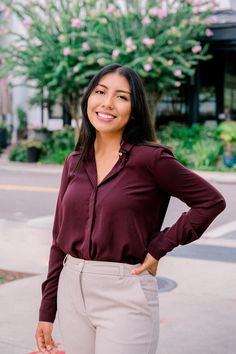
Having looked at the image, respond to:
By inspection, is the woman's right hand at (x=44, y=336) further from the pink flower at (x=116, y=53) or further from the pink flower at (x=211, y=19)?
the pink flower at (x=211, y=19)

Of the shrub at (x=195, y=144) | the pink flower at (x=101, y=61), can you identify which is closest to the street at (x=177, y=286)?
the shrub at (x=195, y=144)

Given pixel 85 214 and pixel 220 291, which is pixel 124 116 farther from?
pixel 220 291

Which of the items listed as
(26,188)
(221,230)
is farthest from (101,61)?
(221,230)

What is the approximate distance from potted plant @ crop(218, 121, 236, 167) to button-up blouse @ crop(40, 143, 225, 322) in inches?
626

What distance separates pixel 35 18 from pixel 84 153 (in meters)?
17.2

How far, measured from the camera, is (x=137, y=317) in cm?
233

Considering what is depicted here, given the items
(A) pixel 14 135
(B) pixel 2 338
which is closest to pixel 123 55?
(A) pixel 14 135

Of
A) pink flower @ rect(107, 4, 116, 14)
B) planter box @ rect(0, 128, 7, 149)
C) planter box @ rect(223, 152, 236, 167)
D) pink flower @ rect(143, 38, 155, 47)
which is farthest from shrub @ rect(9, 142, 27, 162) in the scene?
planter box @ rect(223, 152, 236, 167)

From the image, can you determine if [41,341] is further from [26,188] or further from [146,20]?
[146,20]

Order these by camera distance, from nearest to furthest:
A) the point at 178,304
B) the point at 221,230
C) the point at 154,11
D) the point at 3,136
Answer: the point at 178,304
the point at 221,230
the point at 154,11
the point at 3,136

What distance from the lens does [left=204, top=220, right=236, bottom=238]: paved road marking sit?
8.82m

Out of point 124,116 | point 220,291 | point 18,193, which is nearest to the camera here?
point 124,116

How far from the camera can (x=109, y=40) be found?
18344mm

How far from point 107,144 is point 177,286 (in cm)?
361
